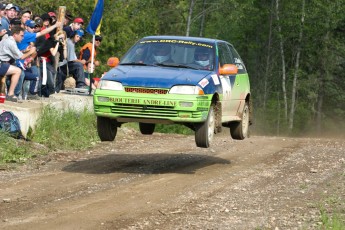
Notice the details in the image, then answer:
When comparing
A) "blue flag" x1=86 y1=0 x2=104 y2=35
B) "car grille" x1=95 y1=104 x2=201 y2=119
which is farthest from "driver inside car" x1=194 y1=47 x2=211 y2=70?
"blue flag" x1=86 y1=0 x2=104 y2=35

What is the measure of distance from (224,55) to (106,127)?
2.57 meters

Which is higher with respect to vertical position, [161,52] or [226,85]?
[161,52]

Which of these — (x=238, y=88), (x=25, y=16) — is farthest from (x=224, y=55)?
(x=25, y=16)

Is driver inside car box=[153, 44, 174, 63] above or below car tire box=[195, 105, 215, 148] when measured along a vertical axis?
above

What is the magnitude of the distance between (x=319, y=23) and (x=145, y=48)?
40934 millimetres

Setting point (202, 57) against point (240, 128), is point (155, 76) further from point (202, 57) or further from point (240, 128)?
point (240, 128)

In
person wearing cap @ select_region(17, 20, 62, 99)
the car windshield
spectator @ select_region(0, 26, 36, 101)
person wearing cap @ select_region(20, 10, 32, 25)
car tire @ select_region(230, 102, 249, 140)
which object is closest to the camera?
the car windshield

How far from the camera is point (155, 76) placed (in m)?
13.4

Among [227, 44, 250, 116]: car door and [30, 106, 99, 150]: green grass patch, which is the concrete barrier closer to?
[30, 106, 99, 150]: green grass patch

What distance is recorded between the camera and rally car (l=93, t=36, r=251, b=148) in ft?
43.2

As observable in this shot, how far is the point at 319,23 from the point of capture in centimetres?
5438

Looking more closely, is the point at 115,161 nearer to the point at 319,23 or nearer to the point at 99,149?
the point at 99,149

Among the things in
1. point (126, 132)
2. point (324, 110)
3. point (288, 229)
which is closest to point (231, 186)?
point (288, 229)

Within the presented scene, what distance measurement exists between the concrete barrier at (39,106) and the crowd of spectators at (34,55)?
0.23 m
